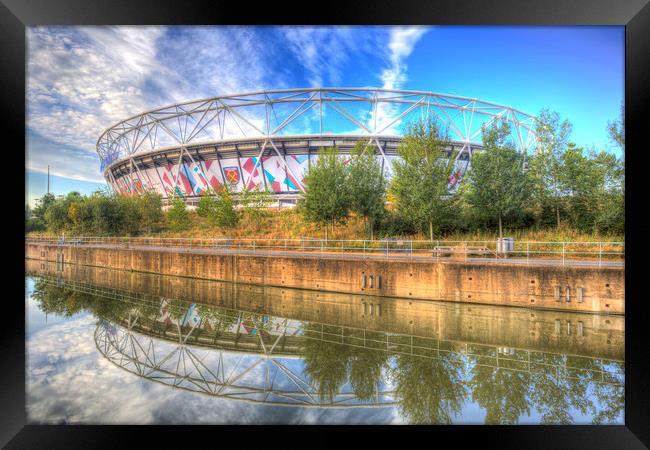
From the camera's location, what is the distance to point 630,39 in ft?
16.0

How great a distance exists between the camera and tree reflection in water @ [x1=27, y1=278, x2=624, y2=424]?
4.75m

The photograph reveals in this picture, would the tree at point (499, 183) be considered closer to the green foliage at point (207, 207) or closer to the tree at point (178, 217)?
the green foliage at point (207, 207)

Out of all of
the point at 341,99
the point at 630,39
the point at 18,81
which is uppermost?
the point at 341,99

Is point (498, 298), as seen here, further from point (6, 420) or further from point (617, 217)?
point (6, 420)

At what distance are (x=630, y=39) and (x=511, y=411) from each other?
5955 mm

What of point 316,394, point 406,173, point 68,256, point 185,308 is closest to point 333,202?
point 406,173

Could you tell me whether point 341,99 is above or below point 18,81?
above

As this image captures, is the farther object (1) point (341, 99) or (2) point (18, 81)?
(1) point (341, 99)

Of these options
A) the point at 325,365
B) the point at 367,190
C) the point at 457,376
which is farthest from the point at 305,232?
the point at 457,376

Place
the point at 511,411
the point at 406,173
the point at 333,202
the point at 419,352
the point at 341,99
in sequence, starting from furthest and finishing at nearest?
1. the point at 341,99
2. the point at 333,202
3. the point at 406,173
4. the point at 419,352
5. the point at 511,411

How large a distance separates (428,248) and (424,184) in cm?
308
